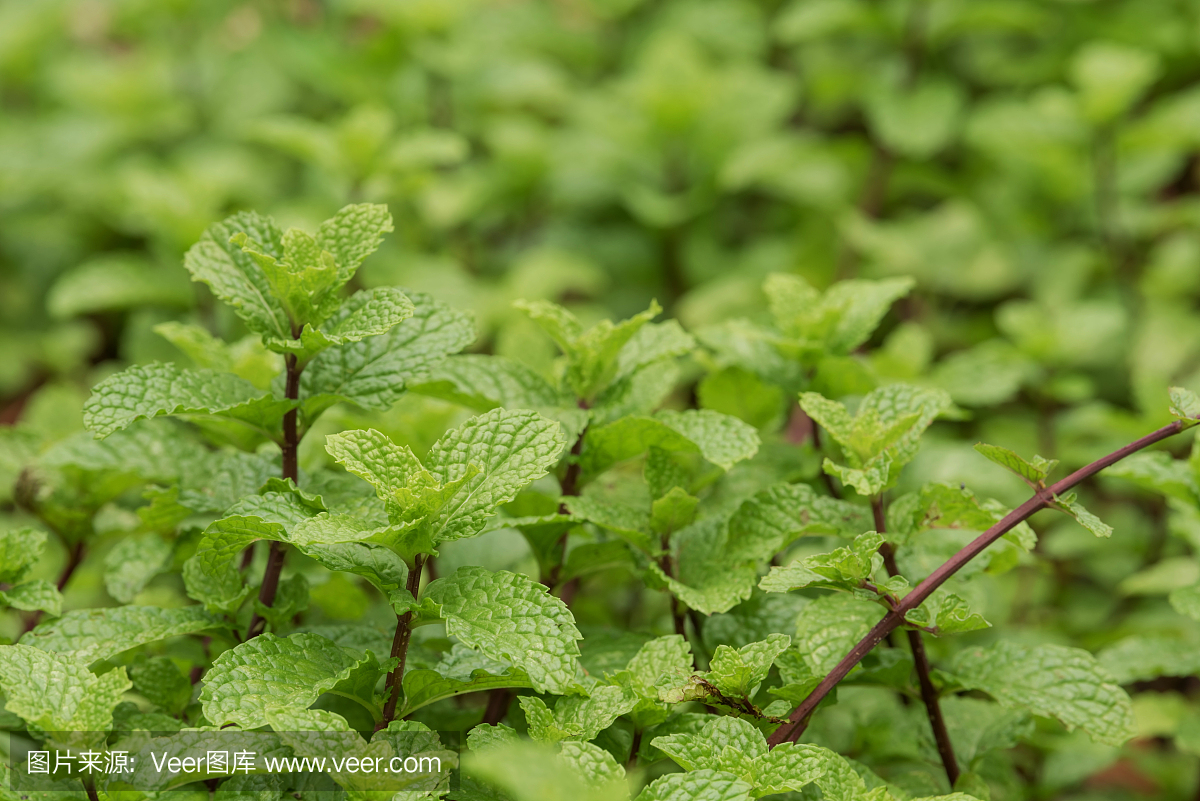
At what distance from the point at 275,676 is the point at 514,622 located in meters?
0.23

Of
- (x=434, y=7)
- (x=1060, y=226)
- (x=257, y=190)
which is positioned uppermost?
(x=434, y=7)

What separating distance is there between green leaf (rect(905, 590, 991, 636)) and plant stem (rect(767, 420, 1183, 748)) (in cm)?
1

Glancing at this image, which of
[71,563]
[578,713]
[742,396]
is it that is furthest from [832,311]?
[71,563]

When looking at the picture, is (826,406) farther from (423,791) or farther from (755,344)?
(423,791)

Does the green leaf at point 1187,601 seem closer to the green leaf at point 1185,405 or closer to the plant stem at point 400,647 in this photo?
the green leaf at point 1185,405

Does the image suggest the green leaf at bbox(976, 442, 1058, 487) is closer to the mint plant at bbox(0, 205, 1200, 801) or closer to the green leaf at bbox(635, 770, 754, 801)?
the mint plant at bbox(0, 205, 1200, 801)

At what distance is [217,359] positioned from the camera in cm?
122

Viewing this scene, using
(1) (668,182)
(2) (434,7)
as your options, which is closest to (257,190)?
(2) (434,7)

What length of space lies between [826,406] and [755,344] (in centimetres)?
26

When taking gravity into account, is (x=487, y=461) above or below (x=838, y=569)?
above

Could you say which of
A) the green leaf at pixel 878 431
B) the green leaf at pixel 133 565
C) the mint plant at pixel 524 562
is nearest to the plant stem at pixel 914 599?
the mint plant at pixel 524 562

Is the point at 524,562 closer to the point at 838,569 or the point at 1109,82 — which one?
the point at 838,569

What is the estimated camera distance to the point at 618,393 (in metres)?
1.23

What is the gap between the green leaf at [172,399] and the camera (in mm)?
983
